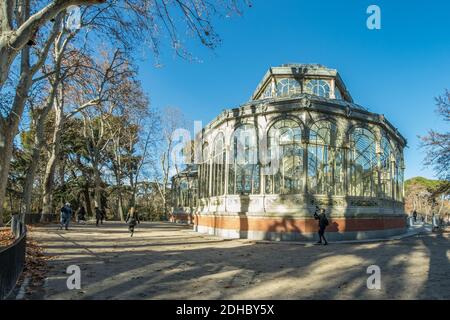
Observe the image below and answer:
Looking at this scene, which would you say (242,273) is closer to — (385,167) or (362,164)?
(362,164)

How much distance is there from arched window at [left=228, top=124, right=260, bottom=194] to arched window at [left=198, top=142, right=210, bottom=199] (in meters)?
4.58

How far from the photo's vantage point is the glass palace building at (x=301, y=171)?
1814cm

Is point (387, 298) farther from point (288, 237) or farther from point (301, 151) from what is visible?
point (301, 151)

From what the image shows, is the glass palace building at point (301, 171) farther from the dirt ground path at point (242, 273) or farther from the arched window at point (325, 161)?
the dirt ground path at point (242, 273)

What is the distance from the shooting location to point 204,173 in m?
26.0

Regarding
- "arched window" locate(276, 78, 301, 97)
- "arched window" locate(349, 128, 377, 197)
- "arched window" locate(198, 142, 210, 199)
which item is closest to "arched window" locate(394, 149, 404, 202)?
"arched window" locate(349, 128, 377, 197)

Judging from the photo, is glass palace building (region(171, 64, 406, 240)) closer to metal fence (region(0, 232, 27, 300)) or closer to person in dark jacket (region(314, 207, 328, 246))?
person in dark jacket (region(314, 207, 328, 246))

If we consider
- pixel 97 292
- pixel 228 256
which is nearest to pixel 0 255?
pixel 97 292

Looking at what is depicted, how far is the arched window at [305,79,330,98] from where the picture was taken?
25.1m

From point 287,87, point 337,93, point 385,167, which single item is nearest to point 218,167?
point 287,87

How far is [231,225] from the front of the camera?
1952 centimetres

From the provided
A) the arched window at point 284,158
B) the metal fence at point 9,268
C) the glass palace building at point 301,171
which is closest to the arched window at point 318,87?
the glass palace building at point 301,171

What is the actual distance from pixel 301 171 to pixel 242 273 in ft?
34.2

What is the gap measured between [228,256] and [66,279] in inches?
219
